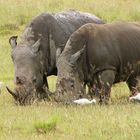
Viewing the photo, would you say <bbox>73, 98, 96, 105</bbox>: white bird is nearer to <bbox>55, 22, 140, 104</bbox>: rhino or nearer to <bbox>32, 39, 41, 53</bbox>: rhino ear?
<bbox>55, 22, 140, 104</bbox>: rhino

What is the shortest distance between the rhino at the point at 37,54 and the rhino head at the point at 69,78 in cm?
89

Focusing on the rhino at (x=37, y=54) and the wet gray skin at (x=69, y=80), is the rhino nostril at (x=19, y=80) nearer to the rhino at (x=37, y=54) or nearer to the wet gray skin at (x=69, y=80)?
the rhino at (x=37, y=54)

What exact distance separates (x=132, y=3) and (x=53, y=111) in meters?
19.5

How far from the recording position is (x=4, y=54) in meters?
23.9

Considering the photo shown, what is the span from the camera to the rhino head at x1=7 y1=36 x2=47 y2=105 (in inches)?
548

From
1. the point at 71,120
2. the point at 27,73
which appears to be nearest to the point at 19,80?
the point at 27,73

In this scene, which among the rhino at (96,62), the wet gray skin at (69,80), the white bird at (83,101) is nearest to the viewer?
the white bird at (83,101)

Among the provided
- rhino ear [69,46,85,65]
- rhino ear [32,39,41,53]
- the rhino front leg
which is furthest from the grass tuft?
rhino ear [32,39,41,53]

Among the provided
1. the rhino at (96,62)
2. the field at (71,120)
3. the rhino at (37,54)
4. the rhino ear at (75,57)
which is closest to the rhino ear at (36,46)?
the rhino at (37,54)

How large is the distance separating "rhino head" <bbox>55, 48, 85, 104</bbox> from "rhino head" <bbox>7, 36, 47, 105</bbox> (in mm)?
887

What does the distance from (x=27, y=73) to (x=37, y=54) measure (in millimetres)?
844

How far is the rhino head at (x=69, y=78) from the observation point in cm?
1315

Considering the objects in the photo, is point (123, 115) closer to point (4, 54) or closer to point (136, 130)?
point (136, 130)

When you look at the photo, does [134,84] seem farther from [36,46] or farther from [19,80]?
[19,80]
